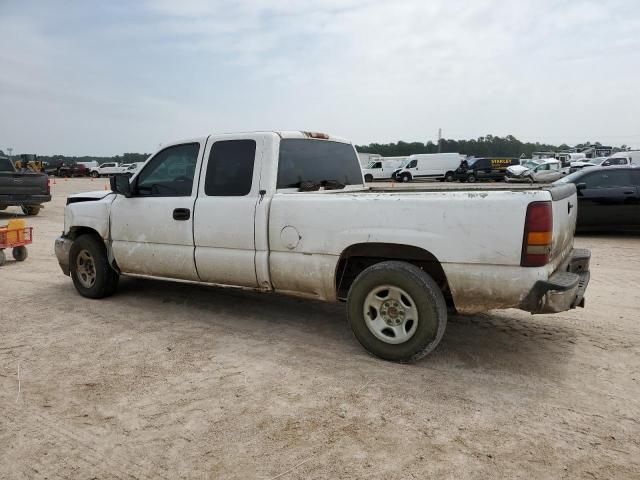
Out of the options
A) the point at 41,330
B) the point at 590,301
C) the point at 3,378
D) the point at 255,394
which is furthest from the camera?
the point at 590,301

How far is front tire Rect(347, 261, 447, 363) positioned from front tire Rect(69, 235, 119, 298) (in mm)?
3243

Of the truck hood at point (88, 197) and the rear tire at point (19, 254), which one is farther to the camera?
the rear tire at point (19, 254)

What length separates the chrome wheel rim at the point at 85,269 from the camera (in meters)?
5.94

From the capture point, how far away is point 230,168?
4789 mm

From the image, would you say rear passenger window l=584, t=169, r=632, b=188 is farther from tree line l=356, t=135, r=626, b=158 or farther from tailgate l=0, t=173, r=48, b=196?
tree line l=356, t=135, r=626, b=158

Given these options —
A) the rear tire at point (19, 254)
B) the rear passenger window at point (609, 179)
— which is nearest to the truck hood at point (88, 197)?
the rear tire at point (19, 254)

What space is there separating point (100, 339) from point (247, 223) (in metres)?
1.71

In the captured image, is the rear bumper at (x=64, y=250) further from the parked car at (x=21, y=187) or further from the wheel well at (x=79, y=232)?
the parked car at (x=21, y=187)

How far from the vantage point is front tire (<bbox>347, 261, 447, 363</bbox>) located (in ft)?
12.2

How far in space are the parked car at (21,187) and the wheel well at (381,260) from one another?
13403mm

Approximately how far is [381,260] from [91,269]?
3.70 meters

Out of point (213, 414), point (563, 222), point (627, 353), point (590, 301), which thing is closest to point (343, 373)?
point (213, 414)

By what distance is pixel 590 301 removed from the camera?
225 inches

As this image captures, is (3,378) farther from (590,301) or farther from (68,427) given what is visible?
(590,301)
